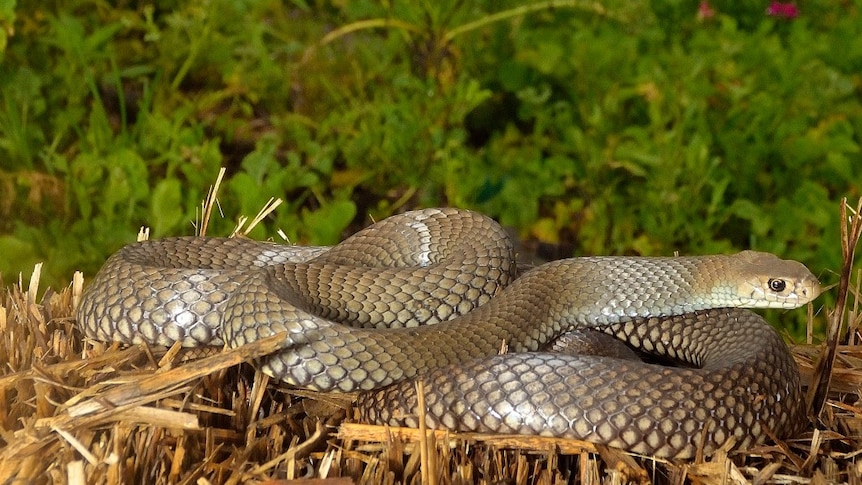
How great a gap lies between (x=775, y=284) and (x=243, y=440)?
212 cm

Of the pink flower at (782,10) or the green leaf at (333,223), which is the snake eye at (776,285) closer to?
the green leaf at (333,223)

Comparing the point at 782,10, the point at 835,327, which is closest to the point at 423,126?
the point at 835,327

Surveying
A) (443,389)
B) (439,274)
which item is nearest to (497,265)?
(439,274)

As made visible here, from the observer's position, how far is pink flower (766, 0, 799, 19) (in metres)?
8.25

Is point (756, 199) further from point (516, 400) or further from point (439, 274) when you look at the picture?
point (516, 400)

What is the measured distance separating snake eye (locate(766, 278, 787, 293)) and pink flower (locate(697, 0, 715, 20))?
5.14 metres

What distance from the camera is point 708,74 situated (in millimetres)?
7402

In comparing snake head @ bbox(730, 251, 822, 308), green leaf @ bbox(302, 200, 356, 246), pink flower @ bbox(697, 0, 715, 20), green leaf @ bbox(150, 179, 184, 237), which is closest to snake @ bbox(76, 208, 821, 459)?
snake head @ bbox(730, 251, 822, 308)

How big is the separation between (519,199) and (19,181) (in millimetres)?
3144

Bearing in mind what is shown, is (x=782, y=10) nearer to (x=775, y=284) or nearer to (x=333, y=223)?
(x=333, y=223)

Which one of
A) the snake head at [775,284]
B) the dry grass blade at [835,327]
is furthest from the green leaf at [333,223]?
the dry grass blade at [835,327]

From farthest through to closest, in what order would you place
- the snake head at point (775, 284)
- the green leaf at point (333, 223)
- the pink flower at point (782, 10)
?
the pink flower at point (782, 10), the green leaf at point (333, 223), the snake head at point (775, 284)

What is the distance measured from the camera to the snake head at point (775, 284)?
3.68m

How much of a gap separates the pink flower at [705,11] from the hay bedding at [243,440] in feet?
18.2
